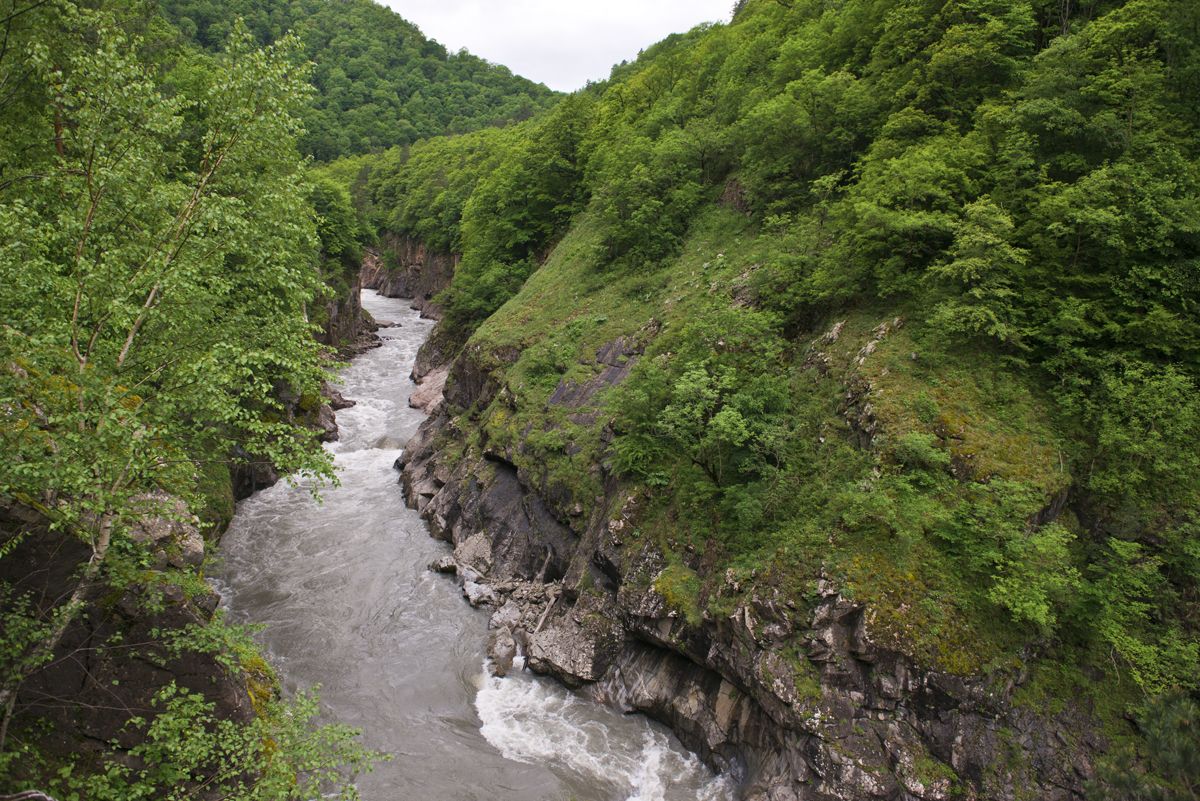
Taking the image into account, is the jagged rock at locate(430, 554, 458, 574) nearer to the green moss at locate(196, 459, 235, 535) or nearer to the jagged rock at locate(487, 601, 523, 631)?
the jagged rock at locate(487, 601, 523, 631)

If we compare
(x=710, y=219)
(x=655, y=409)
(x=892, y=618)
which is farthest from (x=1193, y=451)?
(x=710, y=219)

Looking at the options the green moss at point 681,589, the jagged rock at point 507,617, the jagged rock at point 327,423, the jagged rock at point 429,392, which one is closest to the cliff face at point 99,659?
the jagged rock at point 507,617

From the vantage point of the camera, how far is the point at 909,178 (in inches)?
585

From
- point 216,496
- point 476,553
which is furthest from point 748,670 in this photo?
point 216,496

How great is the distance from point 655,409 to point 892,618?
7259mm

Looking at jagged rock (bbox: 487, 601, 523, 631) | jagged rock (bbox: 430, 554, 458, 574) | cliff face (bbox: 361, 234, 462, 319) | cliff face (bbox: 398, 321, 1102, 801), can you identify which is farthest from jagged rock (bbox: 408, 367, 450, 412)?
cliff face (bbox: 361, 234, 462, 319)

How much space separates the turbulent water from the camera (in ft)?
40.1

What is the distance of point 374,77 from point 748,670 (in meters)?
144

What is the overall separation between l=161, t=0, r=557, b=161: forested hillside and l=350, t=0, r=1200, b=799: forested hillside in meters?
95.4

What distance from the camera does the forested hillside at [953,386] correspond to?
10258 mm

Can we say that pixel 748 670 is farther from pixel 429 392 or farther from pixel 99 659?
pixel 429 392

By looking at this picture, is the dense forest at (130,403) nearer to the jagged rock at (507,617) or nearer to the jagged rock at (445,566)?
the jagged rock at (507,617)

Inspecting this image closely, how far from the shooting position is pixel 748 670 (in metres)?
11.7

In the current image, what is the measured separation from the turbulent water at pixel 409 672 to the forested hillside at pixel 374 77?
93859 millimetres
